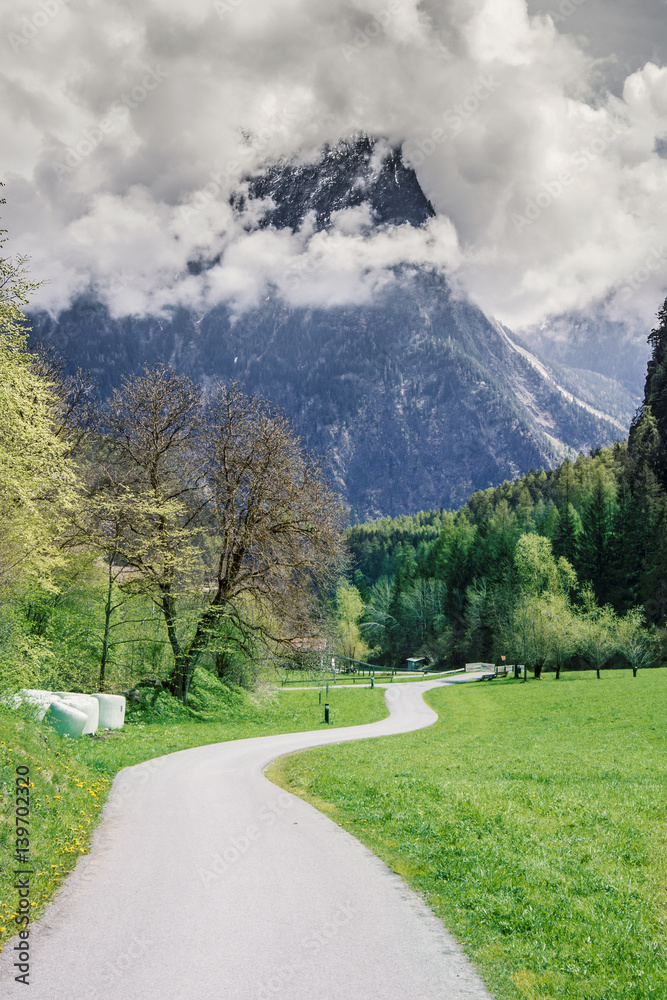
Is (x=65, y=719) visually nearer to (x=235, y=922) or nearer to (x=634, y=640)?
(x=235, y=922)

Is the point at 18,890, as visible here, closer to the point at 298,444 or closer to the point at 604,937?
the point at 604,937

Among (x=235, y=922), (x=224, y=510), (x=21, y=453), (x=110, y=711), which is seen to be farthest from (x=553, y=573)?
(x=235, y=922)

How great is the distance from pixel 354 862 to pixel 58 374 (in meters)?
39.0

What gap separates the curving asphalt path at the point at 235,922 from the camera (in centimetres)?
607

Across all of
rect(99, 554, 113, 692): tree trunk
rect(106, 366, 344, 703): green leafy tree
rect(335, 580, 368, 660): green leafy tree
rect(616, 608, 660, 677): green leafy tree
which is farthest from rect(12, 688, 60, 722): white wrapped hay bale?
rect(335, 580, 368, 660): green leafy tree

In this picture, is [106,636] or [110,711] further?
[106,636]

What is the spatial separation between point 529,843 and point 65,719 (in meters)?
16.4

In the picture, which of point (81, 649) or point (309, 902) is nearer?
point (309, 902)

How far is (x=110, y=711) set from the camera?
25219 millimetres

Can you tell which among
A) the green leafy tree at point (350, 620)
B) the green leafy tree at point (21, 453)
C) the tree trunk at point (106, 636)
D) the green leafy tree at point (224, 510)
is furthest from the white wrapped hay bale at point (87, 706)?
the green leafy tree at point (350, 620)

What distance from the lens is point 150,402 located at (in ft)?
106

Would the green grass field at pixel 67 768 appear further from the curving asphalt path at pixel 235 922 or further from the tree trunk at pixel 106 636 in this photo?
the tree trunk at pixel 106 636

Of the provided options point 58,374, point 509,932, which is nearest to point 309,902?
point 509,932

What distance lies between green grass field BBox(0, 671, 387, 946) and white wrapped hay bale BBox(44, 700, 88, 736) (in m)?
0.50
